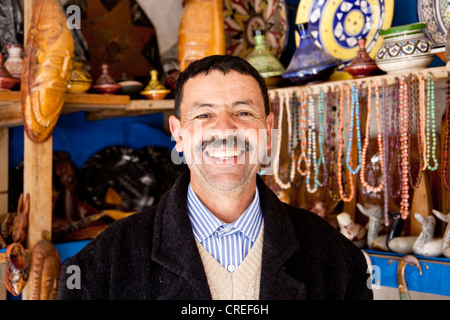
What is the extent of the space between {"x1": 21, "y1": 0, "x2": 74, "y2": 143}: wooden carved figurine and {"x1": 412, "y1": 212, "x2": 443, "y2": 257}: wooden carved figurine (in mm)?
1191

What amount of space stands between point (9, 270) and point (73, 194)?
0.49m

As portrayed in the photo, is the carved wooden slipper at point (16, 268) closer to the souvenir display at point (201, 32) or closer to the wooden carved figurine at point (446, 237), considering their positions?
the souvenir display at point (201, 32)

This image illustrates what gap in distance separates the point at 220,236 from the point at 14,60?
1.19 metres

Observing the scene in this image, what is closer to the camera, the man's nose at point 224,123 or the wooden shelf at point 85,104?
the man's nose at point 224,123

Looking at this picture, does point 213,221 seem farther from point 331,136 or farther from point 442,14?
point 442,14

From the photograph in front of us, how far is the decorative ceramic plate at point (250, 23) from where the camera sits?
2.29 metres

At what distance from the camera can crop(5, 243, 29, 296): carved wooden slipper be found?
1.73 m

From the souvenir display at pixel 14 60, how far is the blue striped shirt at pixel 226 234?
109cm

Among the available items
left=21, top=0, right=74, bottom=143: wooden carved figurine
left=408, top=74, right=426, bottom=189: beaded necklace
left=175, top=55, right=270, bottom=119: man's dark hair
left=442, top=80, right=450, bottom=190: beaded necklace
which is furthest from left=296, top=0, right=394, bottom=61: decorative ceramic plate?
left=175, top=55, right=270, bottom=119: man's dark hair

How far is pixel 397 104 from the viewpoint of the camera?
1.66 m

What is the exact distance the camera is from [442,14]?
5.58 ft

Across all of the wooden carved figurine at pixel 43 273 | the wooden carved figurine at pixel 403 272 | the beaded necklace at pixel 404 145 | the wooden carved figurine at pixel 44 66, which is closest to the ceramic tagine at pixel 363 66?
the beaded necklace at pixel 404 145

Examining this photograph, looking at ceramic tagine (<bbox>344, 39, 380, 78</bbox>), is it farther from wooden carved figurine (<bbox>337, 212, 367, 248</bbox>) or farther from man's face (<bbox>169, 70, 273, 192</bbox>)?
man's face (<bbox>169, 70, 273, 192</bbox>)
